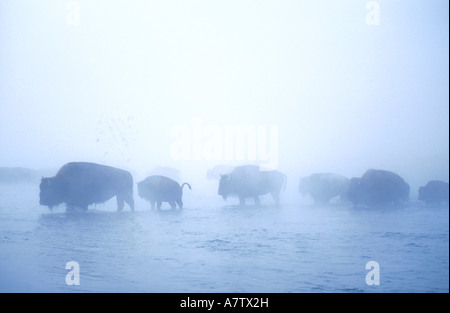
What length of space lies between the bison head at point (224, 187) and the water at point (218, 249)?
1494 mm

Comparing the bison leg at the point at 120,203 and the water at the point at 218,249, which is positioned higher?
the bison leg at the point at 120,203

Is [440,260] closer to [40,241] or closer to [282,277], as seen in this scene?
[282,277]

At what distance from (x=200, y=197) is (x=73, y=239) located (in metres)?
4.21

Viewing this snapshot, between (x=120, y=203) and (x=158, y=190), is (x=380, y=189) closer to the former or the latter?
(x=158, y=190)

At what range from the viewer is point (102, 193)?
7852 millimetres

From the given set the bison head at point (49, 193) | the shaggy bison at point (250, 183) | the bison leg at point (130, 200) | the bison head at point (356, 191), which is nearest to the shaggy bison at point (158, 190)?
the bison leg at point (130, 200)

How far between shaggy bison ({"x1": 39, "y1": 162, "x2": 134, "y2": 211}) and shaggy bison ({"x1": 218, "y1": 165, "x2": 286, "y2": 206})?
7.19 ft

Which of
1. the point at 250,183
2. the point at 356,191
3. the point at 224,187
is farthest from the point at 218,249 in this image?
the point at 250,183

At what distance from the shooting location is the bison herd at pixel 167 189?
743 cm

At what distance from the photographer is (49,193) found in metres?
7.37

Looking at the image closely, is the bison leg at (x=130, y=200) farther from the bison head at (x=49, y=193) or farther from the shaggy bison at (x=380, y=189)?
the shaggy bison at (x=380, y=189)
